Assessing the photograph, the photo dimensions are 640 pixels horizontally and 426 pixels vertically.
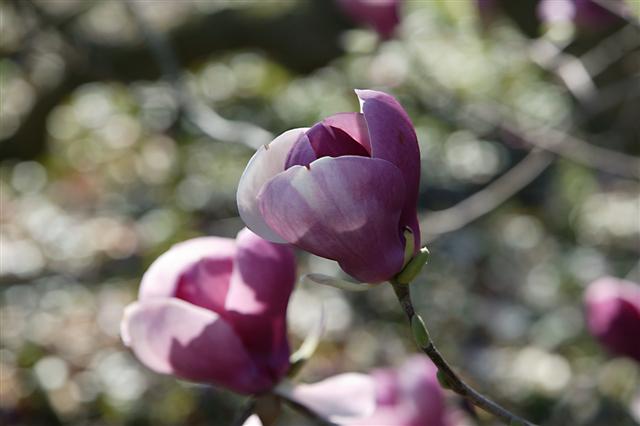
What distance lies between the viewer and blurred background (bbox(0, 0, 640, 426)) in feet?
5.53

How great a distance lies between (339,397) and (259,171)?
290mm

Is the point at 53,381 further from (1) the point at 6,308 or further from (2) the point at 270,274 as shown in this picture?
(2) the point at 270,274

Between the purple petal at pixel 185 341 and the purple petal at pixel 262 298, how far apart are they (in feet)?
0.05

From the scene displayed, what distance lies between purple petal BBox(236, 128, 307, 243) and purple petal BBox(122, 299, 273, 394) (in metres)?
0.18

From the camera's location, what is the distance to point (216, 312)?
28.9 inches

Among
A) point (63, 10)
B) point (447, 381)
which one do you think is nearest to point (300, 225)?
point (447, 381)

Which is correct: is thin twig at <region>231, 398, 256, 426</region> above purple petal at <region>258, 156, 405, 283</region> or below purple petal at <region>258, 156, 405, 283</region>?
below

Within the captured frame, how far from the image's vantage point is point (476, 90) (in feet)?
6.53

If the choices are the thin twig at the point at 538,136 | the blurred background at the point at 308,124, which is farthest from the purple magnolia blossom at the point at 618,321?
the thin twig at the point at 538,136

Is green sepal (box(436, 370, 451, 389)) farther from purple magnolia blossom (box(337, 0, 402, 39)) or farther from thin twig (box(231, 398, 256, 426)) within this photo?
purple magnolia blossom (box(337, 0, 402, 39))

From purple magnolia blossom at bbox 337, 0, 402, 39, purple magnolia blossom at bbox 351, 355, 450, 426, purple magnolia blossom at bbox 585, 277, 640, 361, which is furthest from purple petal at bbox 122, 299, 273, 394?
purple magnolia blossom at bbox 337, 0, 402, 39

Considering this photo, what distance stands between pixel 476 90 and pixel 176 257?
4.45 feet

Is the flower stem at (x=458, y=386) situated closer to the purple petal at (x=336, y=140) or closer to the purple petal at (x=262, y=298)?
the purple petal at (x=336, y=140)

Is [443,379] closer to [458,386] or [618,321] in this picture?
[458,386]
